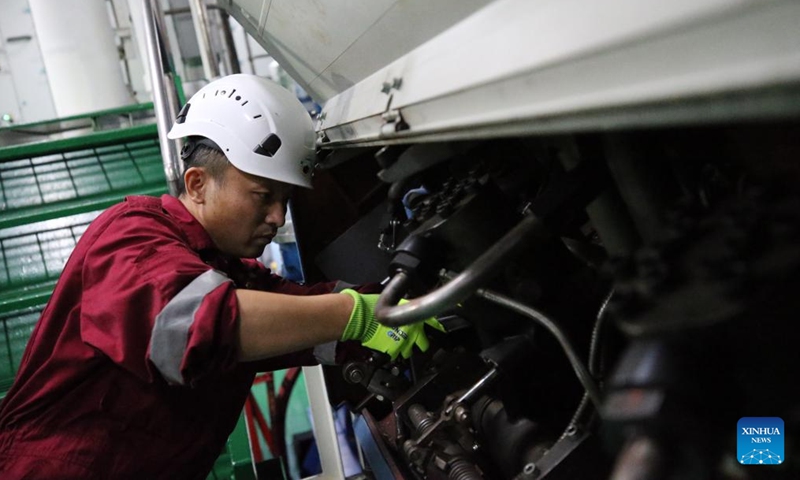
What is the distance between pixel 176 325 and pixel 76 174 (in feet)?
5.33

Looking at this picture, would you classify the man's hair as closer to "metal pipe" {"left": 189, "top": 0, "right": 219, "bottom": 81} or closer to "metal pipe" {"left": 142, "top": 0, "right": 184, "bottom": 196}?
"metal pipe" {"left": 142, "top": 0, "right": 184, "bottom": 196}

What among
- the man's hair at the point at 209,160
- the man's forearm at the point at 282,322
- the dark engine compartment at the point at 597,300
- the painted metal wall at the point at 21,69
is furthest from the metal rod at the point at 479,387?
the painted metal wall at the point at 21,69

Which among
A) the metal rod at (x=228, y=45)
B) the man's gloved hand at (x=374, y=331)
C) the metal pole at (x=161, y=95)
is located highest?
the metal rod at (x=228, y=45)

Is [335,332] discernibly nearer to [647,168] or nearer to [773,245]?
[647,168]

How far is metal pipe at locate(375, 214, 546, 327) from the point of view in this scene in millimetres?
715

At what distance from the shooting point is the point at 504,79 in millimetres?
567

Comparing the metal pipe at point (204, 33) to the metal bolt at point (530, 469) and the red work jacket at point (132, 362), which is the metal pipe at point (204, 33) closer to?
the red work jacket at point (132, 362)

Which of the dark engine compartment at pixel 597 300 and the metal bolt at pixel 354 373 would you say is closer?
the dark engine compartment at pixel 597 300

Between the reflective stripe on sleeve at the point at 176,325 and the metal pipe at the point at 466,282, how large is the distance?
0.32 m

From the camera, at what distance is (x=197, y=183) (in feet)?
4.46

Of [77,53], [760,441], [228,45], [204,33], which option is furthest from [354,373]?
[228,45]

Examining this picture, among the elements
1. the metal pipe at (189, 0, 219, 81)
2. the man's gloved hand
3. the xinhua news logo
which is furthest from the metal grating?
the xinhua news logo

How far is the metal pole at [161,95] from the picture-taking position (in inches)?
69.2

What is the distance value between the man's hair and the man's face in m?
0.01
